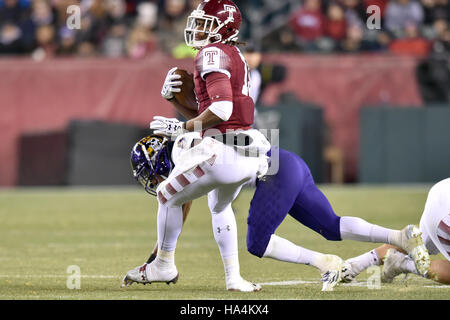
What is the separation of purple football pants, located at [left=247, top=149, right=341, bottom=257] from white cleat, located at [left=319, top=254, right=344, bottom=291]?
0.45 feet

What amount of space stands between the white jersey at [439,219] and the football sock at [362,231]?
0.76 feet

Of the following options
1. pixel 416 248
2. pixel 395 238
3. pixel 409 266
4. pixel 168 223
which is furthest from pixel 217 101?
pixel 409 266

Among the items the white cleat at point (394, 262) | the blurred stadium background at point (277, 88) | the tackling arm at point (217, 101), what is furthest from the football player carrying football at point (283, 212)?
the blurred stadium background at point (277, 88)

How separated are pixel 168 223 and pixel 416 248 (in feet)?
4.73

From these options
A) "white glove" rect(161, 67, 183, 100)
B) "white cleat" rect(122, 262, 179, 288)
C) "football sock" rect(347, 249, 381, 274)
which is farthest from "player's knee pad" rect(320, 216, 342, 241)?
"white glove" rect(161, 67, 183, 100)

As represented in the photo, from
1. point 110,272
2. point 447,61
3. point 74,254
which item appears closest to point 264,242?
point 110,272

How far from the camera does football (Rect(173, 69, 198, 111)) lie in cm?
593

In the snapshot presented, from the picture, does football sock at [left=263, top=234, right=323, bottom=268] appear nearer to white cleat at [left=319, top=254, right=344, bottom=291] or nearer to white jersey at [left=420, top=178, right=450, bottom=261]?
white cleat at [left=319, top=254, right=344, bottom=291]

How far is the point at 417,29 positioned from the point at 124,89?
490 centimetres

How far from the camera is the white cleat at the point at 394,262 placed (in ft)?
19.0

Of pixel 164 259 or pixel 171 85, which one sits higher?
pixel 171 85

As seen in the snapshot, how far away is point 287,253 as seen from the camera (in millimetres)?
5754

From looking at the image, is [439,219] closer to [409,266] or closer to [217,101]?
[409,266]

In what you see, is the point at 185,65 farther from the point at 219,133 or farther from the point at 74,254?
the point at 219,133
